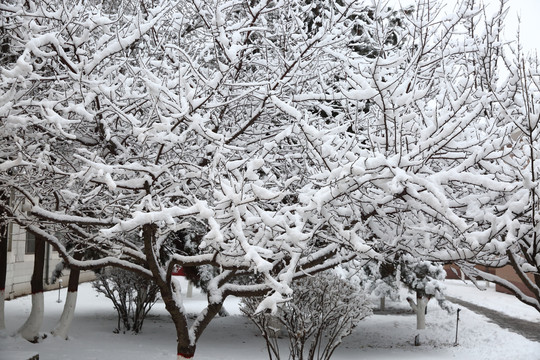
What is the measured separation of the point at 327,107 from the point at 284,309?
4271 mm

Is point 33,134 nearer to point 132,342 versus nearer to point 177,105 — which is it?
point 177,105

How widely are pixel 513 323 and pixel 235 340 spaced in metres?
11.1

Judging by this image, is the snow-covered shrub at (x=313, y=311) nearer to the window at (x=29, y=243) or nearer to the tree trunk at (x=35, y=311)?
the tree trunk at (x=35, y=311)

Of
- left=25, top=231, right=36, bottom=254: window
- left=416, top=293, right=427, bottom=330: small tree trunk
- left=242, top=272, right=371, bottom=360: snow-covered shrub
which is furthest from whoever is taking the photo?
left=25, top=231, right=36, bottom=254: window

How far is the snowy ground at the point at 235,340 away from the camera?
438 inches

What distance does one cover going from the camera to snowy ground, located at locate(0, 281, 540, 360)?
1113 cm

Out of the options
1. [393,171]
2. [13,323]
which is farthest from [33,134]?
[13,323]

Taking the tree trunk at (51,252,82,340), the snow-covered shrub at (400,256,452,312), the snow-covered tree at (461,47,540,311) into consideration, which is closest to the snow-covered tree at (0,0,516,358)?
the snow-covered tree at (461,47,540,311)

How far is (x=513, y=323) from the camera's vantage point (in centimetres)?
1944

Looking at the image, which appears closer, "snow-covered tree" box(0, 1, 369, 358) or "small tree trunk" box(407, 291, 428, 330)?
"snow-covered tree" box(0, 1, 369, 358)

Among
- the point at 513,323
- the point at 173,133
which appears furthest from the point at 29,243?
the point at 513,323

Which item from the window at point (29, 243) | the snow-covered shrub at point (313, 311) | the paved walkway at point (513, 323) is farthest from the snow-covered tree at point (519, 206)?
the window at point (29, 243)

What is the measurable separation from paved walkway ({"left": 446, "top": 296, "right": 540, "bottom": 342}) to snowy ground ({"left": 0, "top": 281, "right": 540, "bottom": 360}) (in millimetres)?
540

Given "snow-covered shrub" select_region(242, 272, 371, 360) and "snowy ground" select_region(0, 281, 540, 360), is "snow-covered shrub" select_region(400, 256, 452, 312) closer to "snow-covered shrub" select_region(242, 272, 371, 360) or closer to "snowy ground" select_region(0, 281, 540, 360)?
"snowy ground" select_region(0, 281, 540, 360)
